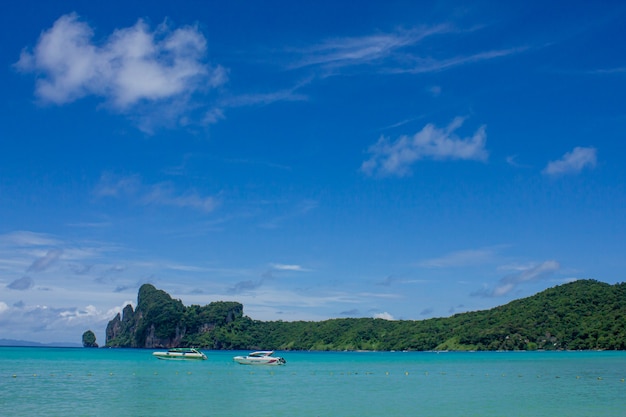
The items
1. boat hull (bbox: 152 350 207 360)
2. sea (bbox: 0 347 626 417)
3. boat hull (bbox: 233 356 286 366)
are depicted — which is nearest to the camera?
sea (bbox: 0 347 626 417)

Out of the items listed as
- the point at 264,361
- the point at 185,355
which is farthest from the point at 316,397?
the point at 185,355

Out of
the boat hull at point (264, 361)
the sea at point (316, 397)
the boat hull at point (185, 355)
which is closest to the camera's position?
the sea at point (316, 397)

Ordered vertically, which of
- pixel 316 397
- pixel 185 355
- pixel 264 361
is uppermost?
pixel 185 355

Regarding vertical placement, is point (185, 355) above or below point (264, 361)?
above

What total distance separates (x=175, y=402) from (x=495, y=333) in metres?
149

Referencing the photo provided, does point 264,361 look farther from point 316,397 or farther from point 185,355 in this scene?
point 316,397

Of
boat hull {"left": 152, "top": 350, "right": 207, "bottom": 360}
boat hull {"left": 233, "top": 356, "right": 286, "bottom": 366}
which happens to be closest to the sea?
boat hull {"left": 233, "top": 356, "right": 286, "bottom": 366}

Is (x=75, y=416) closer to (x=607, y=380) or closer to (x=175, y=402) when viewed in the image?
(x=175, y=402)

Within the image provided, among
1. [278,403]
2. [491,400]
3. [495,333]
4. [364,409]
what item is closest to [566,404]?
[491,400]

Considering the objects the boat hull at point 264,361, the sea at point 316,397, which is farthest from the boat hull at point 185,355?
the sea at point 316,397

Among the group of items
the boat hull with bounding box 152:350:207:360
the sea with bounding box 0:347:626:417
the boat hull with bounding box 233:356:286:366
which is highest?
the boat hull with bounding box 152:350:207:360

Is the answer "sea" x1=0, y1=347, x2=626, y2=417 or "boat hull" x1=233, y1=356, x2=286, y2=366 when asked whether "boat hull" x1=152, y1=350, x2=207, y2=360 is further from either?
"sea" x1=0, y1=347, x2=626, y2=417

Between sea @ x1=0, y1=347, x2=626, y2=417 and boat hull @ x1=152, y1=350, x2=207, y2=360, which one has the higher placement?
boat hull @ x1=152, y1=350, x2=207, y2=360

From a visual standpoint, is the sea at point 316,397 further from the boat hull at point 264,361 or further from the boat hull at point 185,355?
the boat hull at point 185,355
